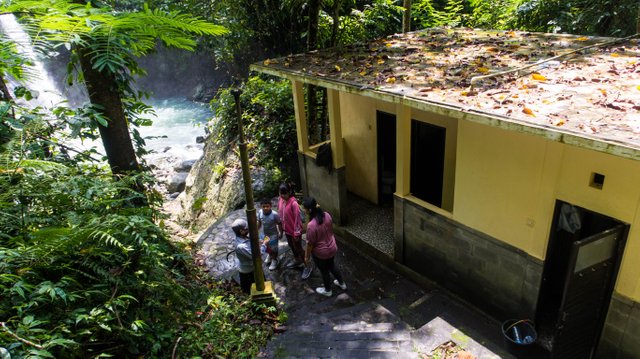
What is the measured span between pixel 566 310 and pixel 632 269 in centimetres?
87

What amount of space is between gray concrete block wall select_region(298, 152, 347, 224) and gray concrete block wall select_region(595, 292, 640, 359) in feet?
16.5

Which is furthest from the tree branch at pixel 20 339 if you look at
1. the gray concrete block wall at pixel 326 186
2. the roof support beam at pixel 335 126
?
the gray concrete block wall at pixel 326 186

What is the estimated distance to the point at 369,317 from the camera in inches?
269

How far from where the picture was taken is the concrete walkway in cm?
574

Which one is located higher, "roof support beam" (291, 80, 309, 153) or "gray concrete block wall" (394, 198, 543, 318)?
"roof support beam" (291, 80, 309, 153)

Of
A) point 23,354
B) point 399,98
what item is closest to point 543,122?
point 399,98

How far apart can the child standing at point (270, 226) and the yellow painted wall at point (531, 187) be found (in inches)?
121

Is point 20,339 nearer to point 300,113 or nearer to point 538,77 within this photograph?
point 538,77

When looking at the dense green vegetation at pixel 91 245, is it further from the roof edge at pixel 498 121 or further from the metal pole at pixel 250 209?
the roof edge at pixel 498 121

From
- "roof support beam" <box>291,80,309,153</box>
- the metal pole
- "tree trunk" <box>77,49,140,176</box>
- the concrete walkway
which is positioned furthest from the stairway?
"roof support beam" <box>291,80,309,153</box>

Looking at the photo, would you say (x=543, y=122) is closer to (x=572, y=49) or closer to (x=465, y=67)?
(x=465, y=67)

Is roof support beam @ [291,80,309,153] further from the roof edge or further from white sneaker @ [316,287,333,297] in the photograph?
white sneaker @ [316,287,333,297]

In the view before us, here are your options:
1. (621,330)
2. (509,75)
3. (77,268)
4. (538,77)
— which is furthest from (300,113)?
(621,330)

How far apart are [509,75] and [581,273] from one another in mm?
2819
